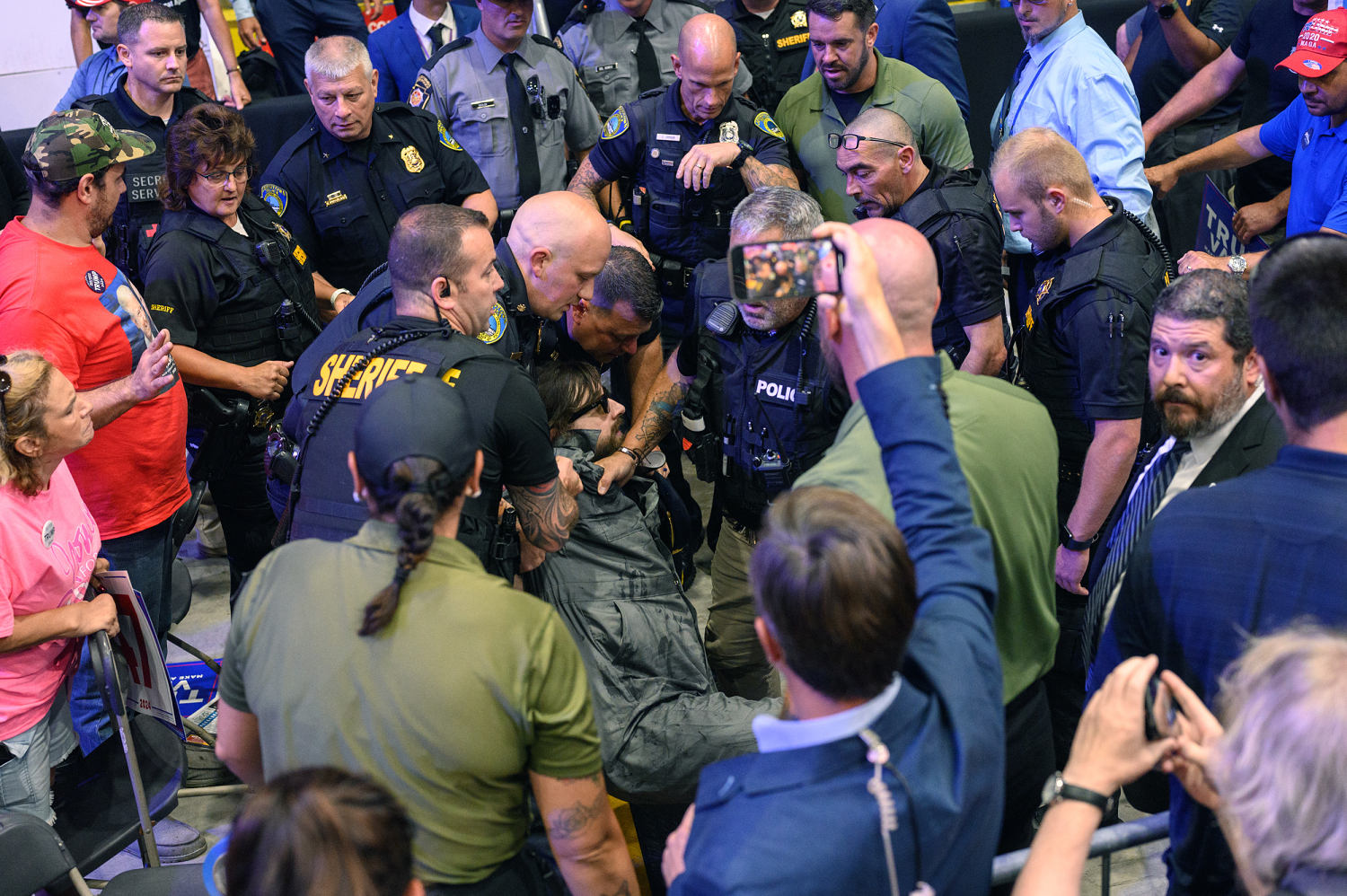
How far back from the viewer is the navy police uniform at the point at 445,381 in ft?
8.32

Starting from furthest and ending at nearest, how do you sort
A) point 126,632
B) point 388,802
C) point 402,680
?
point 126,632, point 402,680, point 388,802

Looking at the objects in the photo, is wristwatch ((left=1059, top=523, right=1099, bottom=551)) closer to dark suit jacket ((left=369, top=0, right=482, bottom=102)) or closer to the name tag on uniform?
the name tag on uniform

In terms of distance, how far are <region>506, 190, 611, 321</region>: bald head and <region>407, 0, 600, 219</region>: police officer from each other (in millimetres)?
1861

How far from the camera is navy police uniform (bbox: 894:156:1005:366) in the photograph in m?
3.87

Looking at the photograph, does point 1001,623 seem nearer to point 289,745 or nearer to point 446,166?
point 289,745

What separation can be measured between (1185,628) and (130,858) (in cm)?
326

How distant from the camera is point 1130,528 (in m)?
2.72

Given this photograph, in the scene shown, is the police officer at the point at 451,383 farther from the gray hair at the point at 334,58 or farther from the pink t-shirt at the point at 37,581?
the gray hair at the point at 334,58

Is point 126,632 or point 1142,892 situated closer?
point 126,632

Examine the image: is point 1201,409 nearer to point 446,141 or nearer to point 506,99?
point 446,141

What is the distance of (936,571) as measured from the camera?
157cm

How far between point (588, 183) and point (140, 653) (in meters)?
3.01

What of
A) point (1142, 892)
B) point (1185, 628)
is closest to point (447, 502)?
point (1185, 628)

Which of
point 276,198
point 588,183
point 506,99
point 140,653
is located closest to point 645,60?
point 506,99
